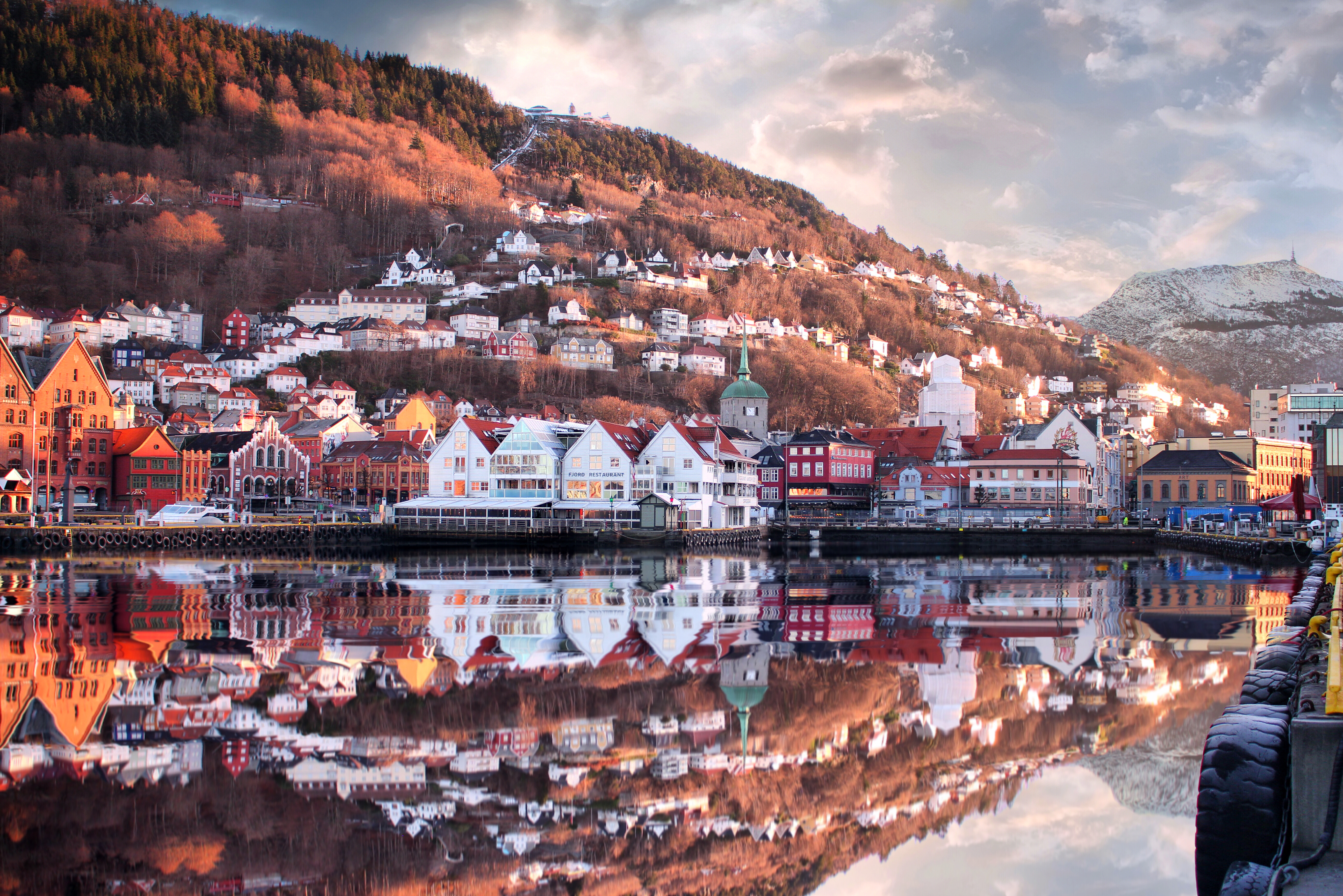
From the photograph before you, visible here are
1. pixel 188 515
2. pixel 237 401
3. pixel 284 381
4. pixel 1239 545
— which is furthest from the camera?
pixel 284 381

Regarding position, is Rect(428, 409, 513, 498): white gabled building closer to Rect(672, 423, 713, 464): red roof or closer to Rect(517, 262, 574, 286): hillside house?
Rect(672, 423, 713, 464): red roof

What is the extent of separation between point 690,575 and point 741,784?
1062 inches

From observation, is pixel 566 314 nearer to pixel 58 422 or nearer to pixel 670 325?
pixel 670 325

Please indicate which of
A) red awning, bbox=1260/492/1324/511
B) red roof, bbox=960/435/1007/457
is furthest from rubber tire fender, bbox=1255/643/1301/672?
red roof, bbox=960/435/1007/457

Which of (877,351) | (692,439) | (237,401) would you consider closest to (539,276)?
(237,401)

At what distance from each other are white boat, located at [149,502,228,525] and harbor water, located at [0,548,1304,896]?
40200 mm

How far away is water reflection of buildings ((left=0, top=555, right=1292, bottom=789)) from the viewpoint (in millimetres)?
10969

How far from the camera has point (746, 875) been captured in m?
7.79

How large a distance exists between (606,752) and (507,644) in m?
7.19

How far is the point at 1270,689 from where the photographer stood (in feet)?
30.5

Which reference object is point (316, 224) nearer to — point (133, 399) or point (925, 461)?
point (133, 399)

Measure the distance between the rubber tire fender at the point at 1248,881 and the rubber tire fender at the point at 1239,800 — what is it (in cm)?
38

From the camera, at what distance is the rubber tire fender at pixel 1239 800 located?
6.32 m

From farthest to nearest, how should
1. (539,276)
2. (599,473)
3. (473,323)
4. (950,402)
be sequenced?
(539,276) → (473,323) → (950,402) → (599,473)
